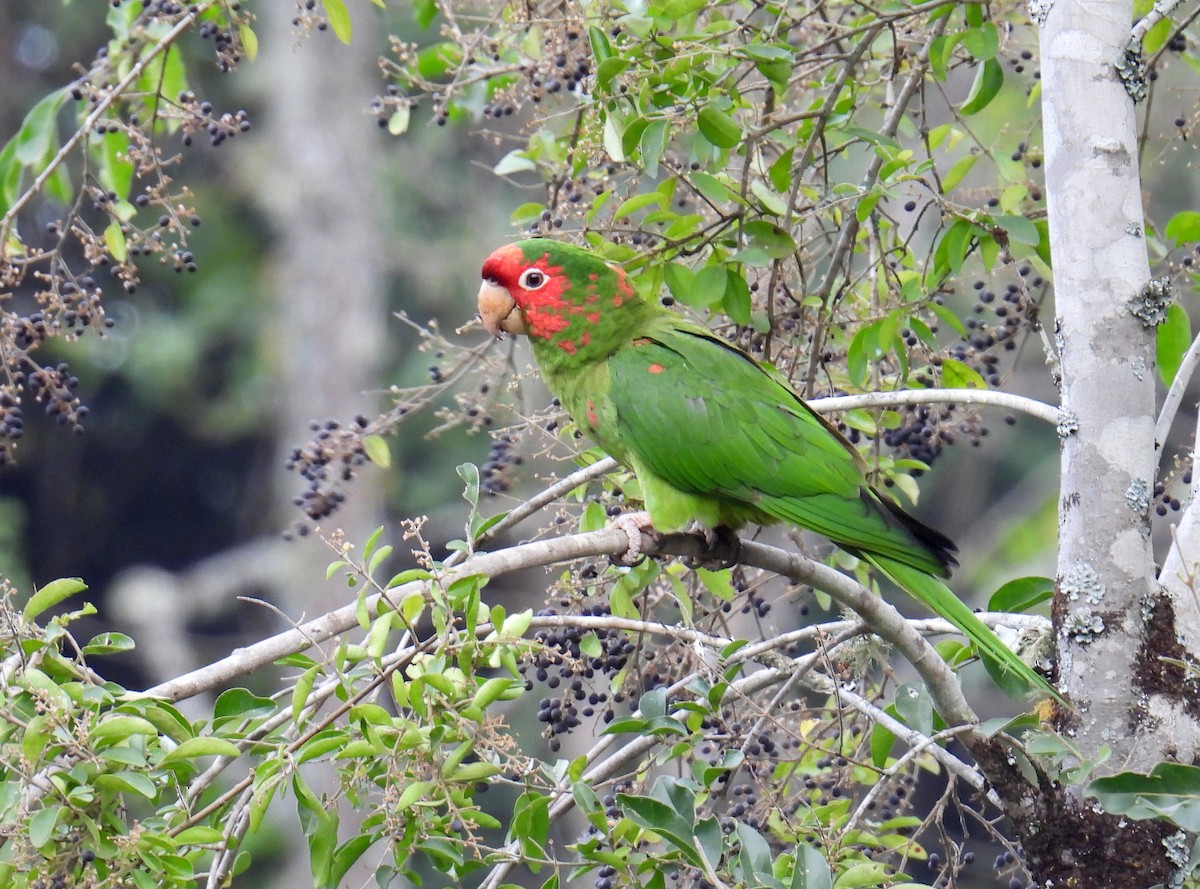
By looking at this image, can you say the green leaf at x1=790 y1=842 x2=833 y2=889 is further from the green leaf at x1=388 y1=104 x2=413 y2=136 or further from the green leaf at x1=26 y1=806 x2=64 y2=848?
the green leaf at x1=388 y1=104 x2=413 y2=136

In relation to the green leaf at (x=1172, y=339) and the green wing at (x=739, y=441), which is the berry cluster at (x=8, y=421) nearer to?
the green wing at (x=739, y=441)

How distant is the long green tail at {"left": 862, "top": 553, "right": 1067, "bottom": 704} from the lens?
214cm

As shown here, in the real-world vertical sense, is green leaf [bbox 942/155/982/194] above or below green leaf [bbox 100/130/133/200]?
above

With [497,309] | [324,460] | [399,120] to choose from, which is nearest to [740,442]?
[497,309]

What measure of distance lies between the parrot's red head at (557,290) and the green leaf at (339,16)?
27.6 inches

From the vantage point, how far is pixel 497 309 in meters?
3.19

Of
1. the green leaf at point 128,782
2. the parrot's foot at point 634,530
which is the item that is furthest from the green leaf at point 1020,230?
the green leaf at point 128,782

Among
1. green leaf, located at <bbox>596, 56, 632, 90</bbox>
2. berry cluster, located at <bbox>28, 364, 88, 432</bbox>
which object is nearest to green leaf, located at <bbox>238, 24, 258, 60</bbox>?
berry cluster, located at <bbox>28, 364, 88, 432</bbox>

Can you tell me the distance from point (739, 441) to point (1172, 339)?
0.97 metres

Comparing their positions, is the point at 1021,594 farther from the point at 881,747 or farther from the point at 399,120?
the point at 399,120

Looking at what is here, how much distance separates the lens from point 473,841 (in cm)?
193

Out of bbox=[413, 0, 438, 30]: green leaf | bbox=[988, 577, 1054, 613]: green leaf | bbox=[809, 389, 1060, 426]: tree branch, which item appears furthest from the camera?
bbox=[413, 0, 438, 30]: green leaf

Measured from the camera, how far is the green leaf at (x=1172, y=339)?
2371 millimetres

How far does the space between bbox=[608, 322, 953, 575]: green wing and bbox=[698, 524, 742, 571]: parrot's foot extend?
9 centimetres
